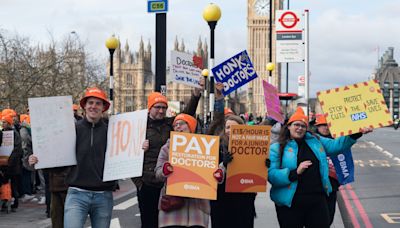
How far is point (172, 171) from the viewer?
6.05 m

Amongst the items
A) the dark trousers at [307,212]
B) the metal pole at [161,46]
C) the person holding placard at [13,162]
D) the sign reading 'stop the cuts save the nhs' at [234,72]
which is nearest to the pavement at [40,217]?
the person holding placard at [13,162]

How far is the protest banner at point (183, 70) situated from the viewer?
11172 mm

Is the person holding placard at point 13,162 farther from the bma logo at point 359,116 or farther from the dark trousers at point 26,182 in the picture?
the bma logo at point 359,116

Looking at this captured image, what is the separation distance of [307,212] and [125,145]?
5.90 feet

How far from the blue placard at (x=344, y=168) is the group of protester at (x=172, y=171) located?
1.14 metres

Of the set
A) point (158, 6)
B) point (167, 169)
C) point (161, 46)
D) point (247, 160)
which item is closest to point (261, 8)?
point (158, 6)

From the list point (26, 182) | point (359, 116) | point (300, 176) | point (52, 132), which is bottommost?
point (26, 182)

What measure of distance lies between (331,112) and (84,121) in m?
2.25

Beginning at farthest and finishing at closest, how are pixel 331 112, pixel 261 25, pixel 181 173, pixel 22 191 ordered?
pixel 261 25 < pixel 22 191 < pixel 331 112 < pixel 181 173

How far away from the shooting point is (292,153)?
21.5 ft

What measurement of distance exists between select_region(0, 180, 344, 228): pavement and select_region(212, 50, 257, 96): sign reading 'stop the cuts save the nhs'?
6.73 ft

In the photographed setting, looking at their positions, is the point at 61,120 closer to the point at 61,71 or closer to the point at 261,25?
the point at 61,71

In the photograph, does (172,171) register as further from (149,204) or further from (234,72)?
(234,72)

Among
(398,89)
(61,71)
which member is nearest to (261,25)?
(398,89)
